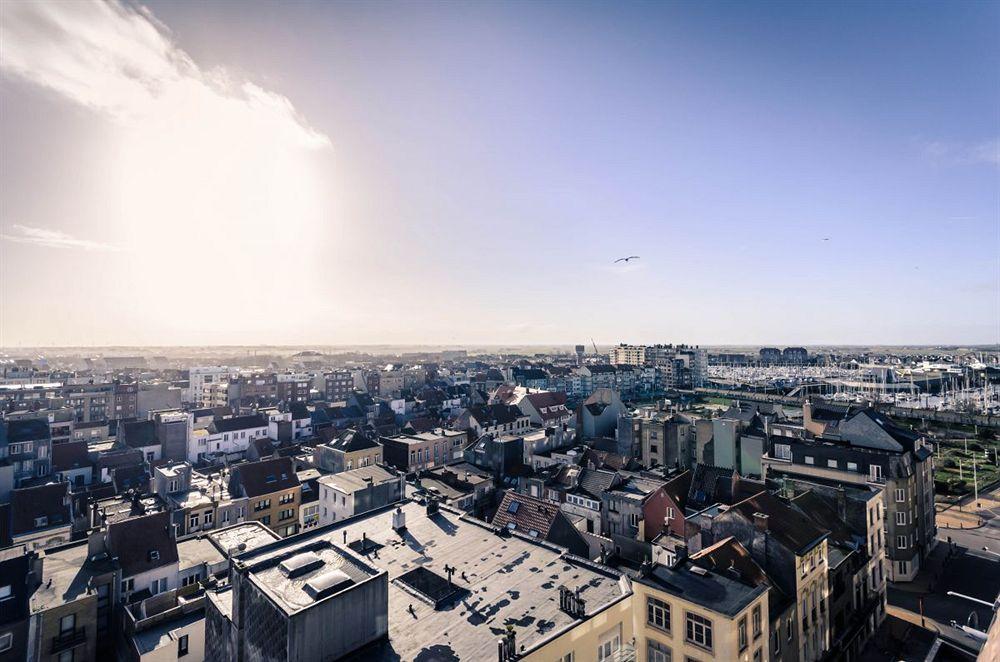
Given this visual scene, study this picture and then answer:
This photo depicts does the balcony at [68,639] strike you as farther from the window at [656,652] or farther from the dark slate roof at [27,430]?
the dark slate roof at [27,430]

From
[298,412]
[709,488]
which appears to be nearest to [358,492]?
[709,488]

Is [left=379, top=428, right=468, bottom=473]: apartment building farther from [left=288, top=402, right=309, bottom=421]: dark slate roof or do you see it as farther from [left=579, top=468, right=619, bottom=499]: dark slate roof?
[left=288, top=402, right=309, bottom=421]: dark slate roof

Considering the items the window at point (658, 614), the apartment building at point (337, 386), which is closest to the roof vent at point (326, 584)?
the window at point (658, 614)

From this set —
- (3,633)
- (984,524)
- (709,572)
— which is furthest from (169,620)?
(984,524)

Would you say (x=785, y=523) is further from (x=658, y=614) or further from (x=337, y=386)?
(x=337, y=386)

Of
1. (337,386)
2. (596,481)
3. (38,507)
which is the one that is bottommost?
(38,507)

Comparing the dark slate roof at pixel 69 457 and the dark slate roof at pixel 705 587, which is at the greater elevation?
the dark slate roof at pixel 705 587

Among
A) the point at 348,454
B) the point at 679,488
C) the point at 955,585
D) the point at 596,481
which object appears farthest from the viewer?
the point at 348,454
